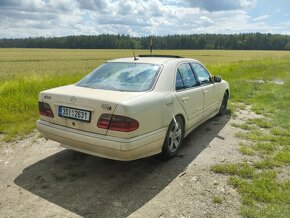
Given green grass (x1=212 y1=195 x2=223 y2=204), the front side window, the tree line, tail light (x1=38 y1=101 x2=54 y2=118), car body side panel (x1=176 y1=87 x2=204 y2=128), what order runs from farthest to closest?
the tree line < the front side window < car body side panel (x1=176 y1=87 x2=204 y2=128) < tail light (x1=38 y1=101 x2=54 y2=118) < green grass (x1=212 y1=195 x2=223 y2=204)

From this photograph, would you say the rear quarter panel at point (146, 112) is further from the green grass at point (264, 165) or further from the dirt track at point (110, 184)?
the green grass at point (264, 165)

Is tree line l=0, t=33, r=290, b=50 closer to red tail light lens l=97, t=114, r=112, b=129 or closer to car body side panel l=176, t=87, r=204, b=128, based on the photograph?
car body side panel l=176, t=87, r=204, b=128

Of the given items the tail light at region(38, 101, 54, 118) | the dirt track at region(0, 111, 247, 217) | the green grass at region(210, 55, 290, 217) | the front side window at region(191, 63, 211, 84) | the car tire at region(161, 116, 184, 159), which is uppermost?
the front side window at region(191, 63, 211, 84)

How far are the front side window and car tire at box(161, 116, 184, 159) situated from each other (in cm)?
128

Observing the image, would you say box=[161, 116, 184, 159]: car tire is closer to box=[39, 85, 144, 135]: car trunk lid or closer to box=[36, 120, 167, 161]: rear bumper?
box=[36, 120, 167, 161]: rear bumper

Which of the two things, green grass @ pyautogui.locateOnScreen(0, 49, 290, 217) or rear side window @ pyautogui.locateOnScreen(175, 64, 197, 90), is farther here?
rear side window @ pyautogui.locateOnScreen(175, 64, 197, 90)

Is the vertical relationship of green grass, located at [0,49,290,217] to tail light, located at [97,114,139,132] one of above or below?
below

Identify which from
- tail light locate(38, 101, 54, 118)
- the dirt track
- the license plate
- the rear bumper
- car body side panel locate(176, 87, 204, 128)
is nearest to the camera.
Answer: the dirt track

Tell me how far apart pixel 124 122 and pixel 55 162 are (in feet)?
5.27

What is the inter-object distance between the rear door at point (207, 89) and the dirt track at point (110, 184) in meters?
0.94

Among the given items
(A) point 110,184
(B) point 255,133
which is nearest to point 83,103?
(A) point 110,184

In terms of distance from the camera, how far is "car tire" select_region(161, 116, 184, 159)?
3994 mm

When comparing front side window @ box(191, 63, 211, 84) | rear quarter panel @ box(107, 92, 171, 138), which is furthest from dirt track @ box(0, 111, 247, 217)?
front side window @ box(191, 63, 211, 84)

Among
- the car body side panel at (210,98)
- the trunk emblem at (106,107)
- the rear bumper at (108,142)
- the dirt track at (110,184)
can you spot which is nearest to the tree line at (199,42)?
the car body side panel at (210,98)
